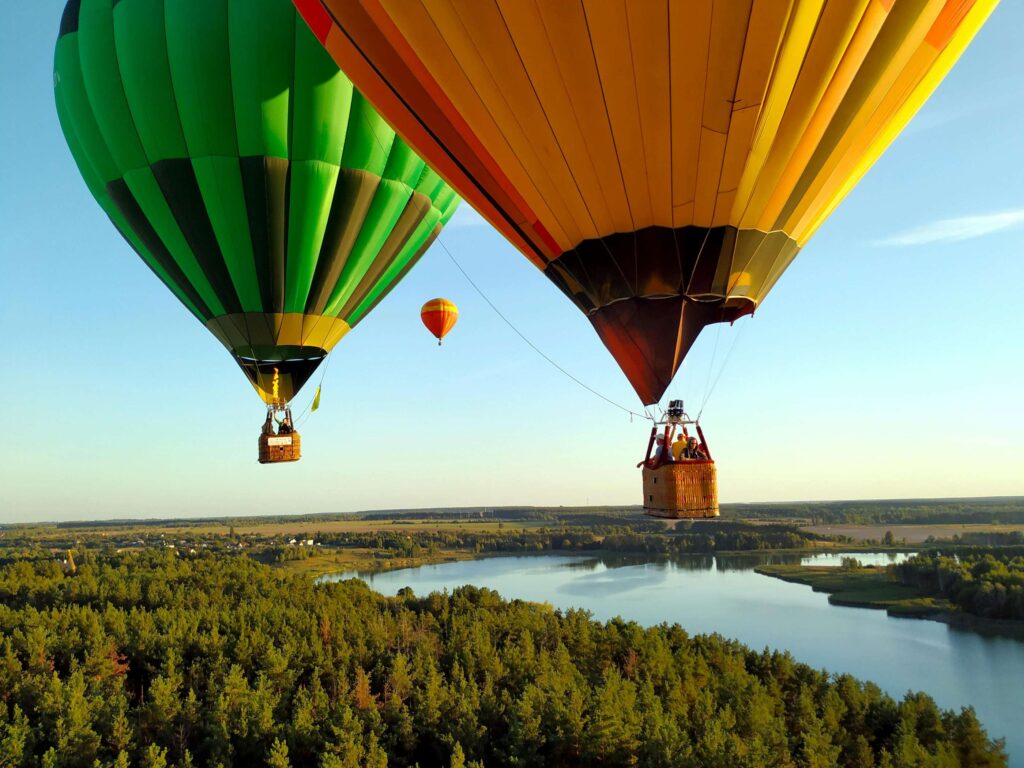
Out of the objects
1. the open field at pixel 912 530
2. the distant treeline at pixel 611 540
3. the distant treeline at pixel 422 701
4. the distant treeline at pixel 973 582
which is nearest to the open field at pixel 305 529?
the distant treeline at pixel 611 540

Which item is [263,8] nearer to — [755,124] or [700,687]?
[755,124]

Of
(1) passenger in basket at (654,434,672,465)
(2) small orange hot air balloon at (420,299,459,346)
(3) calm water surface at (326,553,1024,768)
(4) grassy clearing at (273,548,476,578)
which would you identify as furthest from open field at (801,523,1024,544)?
(1) passenger in basket at (654,434,672,465)

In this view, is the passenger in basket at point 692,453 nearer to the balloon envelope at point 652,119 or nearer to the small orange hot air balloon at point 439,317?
the balloon envelope at point 652,119

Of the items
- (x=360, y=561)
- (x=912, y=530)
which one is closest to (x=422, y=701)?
(x=360, y=561)

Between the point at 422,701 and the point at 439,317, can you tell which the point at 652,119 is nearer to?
the point at 439,317

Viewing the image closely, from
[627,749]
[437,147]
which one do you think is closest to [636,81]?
[437,147]

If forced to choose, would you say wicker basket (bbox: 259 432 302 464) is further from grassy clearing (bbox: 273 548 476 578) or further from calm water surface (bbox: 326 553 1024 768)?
grassy clearing (bbox: 273 548 476 578)

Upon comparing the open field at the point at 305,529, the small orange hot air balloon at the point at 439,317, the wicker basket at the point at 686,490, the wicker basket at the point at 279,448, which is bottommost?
the open field at the point at 305,529
